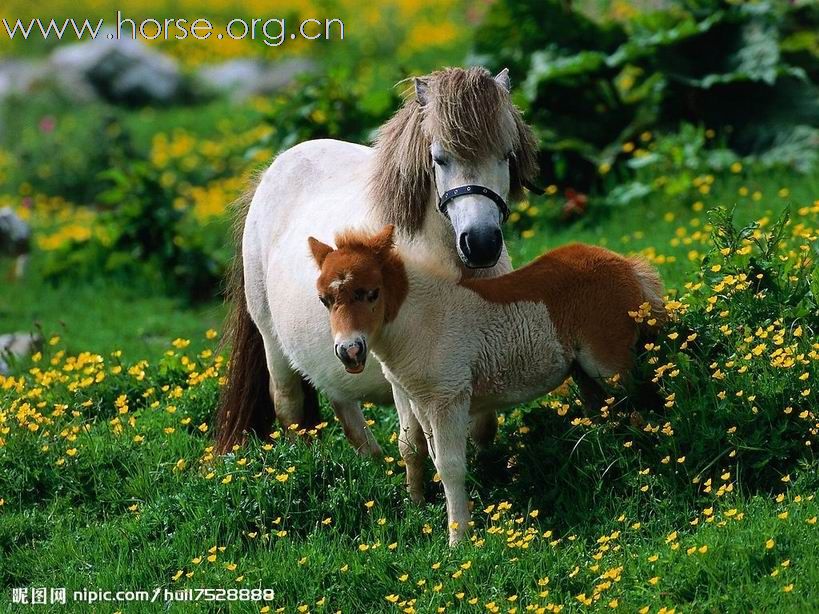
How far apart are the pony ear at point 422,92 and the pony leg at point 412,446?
1.42 m

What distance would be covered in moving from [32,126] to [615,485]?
14.6m

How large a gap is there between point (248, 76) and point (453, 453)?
15770 mm

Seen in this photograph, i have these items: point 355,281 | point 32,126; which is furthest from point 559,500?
point 32,126

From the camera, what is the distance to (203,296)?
12.2 metres

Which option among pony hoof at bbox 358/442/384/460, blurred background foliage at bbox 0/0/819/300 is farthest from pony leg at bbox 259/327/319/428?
blurred background foliage at bbox 0/0/819/300

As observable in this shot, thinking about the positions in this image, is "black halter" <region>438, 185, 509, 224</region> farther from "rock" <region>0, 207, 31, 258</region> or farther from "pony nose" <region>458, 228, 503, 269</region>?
"rock" <region>0, 207, 31, 258</region>

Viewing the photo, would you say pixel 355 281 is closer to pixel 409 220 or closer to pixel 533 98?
pixel 409 220

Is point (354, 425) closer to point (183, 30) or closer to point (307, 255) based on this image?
point (307, 255)

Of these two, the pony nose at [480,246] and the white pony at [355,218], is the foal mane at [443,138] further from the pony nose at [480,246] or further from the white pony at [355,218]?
the pony nose at [480,246]

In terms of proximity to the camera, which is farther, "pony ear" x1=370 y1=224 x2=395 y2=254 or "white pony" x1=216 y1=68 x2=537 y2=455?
"white pony" x1=216 y1=68 x2=537 y2=455

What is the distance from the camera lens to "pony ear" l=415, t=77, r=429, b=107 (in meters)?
6.16

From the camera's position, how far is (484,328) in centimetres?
573

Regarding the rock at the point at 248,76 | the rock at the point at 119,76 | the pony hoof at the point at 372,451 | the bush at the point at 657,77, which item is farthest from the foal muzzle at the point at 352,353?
the rock at the point at 119,76

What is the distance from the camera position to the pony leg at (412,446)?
6152 millimetres
